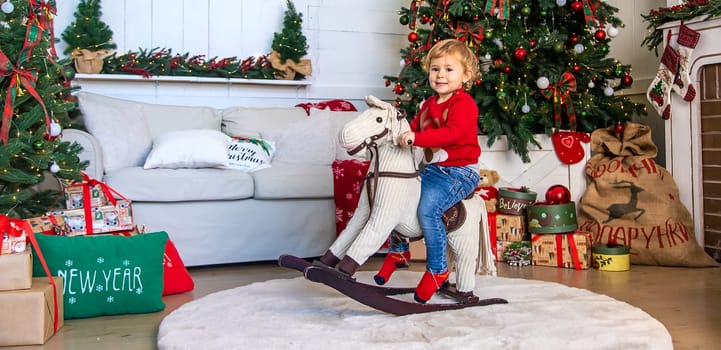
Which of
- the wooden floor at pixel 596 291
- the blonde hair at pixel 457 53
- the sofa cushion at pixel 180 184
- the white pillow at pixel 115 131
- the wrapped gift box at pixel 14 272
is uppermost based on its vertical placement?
the blonde hair at pixel 457 53

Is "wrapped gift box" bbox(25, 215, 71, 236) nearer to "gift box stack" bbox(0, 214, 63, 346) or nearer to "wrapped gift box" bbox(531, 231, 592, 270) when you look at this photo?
"gift box stack" bbox(0, 214, 63, 346)

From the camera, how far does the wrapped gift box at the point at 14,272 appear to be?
234cm

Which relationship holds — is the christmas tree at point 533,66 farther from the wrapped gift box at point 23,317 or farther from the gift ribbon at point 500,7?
the wrapped gift box at point 23,317

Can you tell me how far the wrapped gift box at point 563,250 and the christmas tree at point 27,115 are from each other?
2170 mm

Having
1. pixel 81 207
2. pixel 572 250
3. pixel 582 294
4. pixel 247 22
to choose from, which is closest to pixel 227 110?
pixel 247 22

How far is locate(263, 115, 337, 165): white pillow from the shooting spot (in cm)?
416

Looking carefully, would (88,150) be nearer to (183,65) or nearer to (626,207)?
(183,65)

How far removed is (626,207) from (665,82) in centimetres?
69

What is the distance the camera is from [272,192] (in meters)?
3.77

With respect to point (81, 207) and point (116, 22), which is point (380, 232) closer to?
point (81, 207)

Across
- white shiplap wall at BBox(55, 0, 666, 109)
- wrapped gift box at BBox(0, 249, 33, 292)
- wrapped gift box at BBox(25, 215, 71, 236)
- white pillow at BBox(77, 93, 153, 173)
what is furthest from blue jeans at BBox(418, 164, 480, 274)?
white shiplap wall at BBox(55, 0, 666, 109)

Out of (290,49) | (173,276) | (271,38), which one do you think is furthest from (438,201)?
(271,38)

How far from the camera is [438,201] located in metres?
2.62

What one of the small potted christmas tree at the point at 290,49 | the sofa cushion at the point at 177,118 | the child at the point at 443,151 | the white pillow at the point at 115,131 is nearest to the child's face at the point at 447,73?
the child at the point at 443,151
